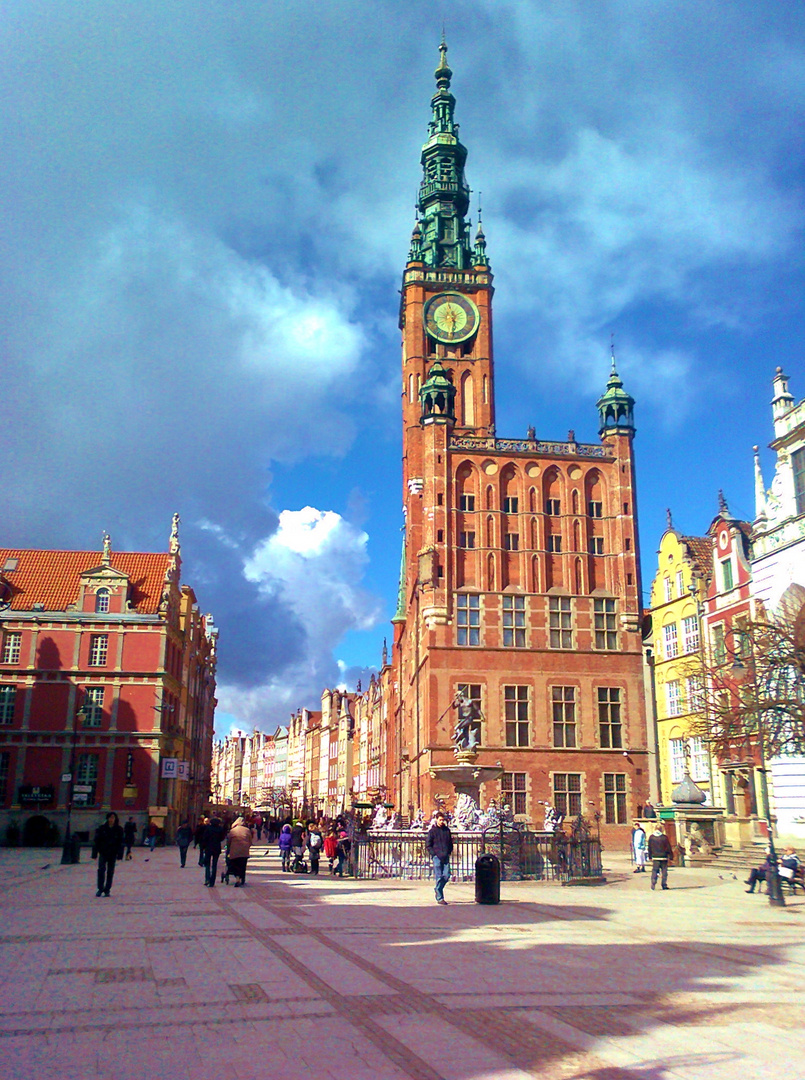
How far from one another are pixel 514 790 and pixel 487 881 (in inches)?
1222

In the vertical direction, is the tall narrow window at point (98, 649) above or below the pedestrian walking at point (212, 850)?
above

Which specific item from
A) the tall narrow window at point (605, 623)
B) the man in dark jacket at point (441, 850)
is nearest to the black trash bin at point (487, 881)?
the man in dark jacket at point (441, 850)

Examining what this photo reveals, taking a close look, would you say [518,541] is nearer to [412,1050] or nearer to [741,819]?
[741,819]

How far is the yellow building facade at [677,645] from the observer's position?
44781 mm

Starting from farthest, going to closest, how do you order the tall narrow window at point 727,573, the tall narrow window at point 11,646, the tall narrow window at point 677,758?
the tall narrow window at point 11,646
the tall narrow window at point 677,758
the tall narrow window at point 727,573

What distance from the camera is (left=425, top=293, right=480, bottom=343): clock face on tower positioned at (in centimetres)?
7038

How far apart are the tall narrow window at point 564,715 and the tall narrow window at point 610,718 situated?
1.46 metres

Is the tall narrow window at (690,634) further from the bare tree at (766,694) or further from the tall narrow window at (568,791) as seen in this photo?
the bare tree at (766,694)

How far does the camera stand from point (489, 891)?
19641 mm

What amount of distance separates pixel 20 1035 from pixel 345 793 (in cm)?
11679

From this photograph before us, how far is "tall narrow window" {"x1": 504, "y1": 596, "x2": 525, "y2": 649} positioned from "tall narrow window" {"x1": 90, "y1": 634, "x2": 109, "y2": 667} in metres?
21.7

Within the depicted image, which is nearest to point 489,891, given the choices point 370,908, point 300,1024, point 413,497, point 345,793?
point 370,908

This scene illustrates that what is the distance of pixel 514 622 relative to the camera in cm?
5203

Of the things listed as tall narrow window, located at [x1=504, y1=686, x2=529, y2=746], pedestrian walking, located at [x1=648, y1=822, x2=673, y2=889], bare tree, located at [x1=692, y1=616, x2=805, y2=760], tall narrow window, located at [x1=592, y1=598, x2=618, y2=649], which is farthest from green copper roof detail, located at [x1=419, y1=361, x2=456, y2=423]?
pedestrian walking, located at [x1=648, y1=822, x2=673, y2=889]
